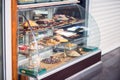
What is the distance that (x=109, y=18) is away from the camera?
6.96 m

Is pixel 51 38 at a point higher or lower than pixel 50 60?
higher

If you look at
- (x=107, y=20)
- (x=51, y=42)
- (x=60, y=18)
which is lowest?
(x=51, y=42)

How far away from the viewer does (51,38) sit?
14.0 feet

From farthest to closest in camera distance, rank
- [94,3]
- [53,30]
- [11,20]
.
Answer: [94,3] → [53,30] → [11,20]

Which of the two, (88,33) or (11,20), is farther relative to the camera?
(88,33)

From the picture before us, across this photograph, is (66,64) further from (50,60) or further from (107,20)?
(107,20)

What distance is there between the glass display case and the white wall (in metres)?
1.24

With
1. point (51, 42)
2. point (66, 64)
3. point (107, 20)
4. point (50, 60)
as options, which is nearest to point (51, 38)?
point (51, 42)

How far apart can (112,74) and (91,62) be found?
820 millimetres

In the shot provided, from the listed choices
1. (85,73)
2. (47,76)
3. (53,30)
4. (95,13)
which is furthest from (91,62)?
(95,13)

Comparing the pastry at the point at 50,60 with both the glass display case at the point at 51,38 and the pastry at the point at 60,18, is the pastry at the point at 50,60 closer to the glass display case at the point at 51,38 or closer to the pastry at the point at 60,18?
the glass display case at the point at 51,38

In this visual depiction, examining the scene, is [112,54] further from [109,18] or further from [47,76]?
[47,76]

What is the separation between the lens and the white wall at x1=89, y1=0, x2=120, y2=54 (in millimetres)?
6200

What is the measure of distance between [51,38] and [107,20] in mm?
2944
